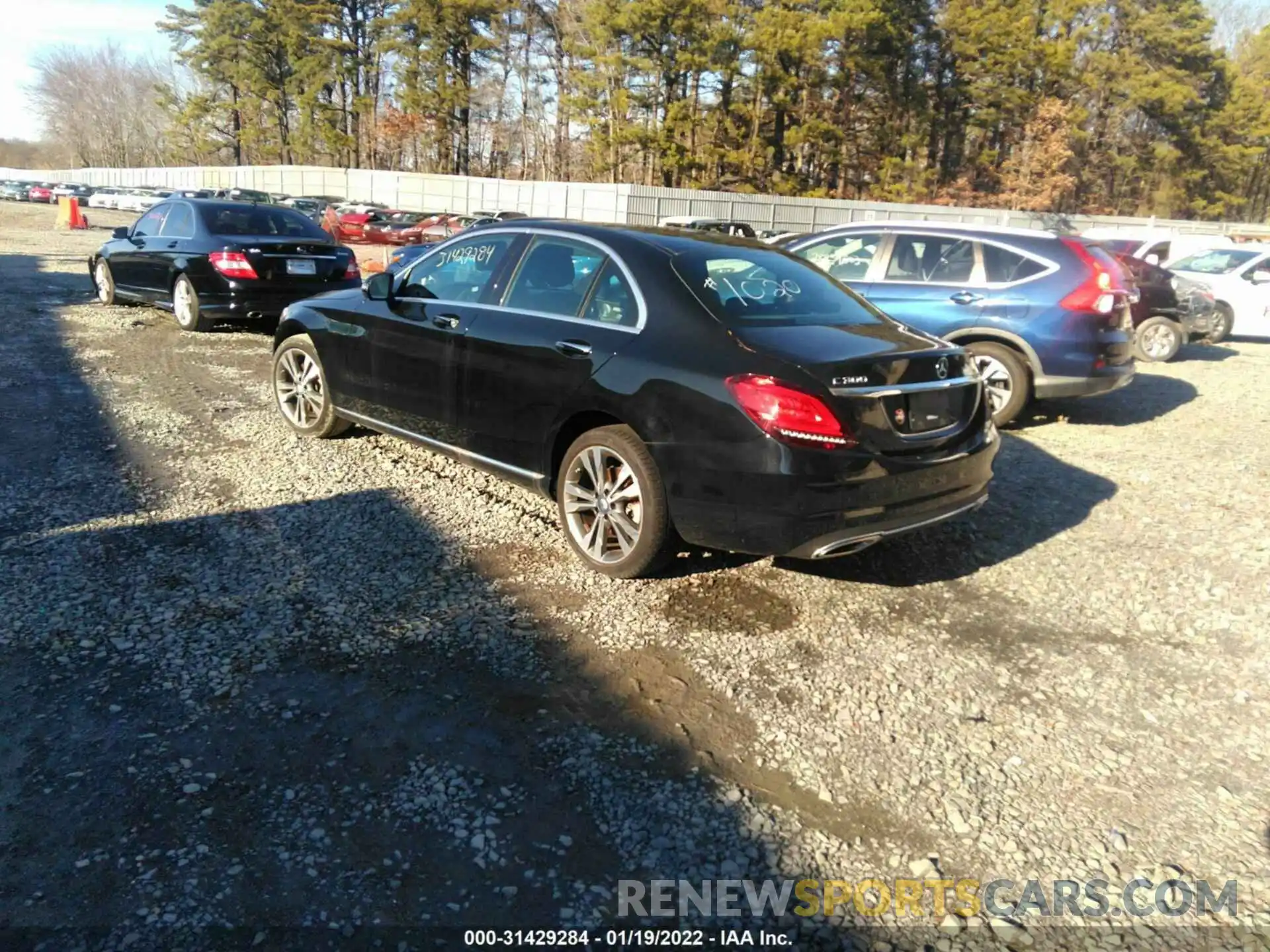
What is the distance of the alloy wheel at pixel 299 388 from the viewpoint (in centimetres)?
629

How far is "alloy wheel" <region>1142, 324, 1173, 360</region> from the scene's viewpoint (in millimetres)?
12547

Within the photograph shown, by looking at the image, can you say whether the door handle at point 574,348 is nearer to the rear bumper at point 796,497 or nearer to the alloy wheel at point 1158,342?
the rear bumper at point 796,497

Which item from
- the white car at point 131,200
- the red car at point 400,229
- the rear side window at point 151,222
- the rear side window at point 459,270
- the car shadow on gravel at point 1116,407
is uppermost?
the white car at point 131,200

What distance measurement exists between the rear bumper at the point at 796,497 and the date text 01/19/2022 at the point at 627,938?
1769 millimetres

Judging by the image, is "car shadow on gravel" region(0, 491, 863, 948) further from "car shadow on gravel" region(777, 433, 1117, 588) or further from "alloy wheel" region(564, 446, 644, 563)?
"car shadow on gravel" region(777, 433, 1117, 588)

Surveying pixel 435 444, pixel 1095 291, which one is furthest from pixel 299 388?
pixel 1095 291

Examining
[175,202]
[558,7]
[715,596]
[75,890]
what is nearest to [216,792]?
[75,890]

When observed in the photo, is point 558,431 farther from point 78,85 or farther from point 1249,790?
A: point 78,85

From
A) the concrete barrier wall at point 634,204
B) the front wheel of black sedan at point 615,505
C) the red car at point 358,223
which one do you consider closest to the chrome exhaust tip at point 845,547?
the front wheel of black sedan at point 615,505

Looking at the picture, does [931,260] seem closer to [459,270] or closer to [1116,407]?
[1116,407]

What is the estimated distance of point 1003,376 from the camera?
7.63 meters

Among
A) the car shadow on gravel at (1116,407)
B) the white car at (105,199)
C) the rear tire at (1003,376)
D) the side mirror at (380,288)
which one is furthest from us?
the white car at (105,199)

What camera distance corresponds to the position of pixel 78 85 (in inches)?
4186

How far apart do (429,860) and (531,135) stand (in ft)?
204
